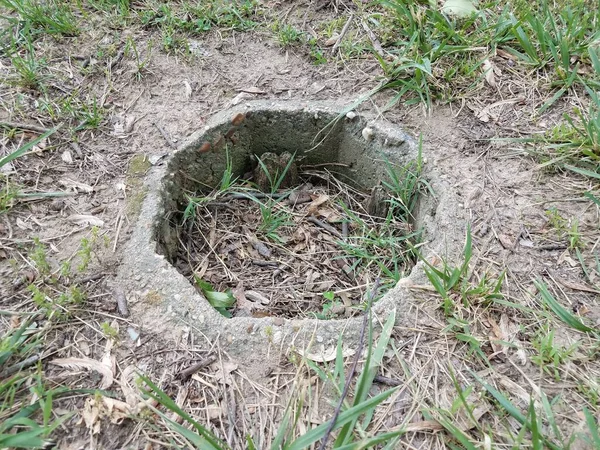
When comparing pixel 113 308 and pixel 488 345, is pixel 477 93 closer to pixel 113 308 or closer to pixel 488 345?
pixel 488 345

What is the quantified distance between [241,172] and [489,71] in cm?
139

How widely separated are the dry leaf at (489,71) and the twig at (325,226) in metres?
1.08

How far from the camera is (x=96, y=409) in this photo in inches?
53.9

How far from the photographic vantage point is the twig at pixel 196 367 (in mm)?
1479

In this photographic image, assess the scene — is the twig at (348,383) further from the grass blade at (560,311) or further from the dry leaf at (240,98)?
the dry leaf at (240,98)

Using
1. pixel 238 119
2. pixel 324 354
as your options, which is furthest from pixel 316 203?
pixel 324 354

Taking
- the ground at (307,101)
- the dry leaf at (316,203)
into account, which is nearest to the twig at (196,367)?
the ground at (307,101)

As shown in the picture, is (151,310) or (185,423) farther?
Result: (151,310)

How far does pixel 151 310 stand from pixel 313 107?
1296 millimetres

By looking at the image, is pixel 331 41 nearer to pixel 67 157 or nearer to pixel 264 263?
pixel 264 263

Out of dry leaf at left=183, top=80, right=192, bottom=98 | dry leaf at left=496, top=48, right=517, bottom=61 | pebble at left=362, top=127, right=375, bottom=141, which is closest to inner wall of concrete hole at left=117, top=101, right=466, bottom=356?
pebble at left=362, top=127, right=375, bottom=141

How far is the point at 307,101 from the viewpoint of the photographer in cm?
239

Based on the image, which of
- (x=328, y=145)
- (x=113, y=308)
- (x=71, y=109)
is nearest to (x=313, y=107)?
(x=328, y=145)

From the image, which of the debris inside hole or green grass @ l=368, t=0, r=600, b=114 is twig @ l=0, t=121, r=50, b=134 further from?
green grass @ l=368, t=0, r=600, b=114
